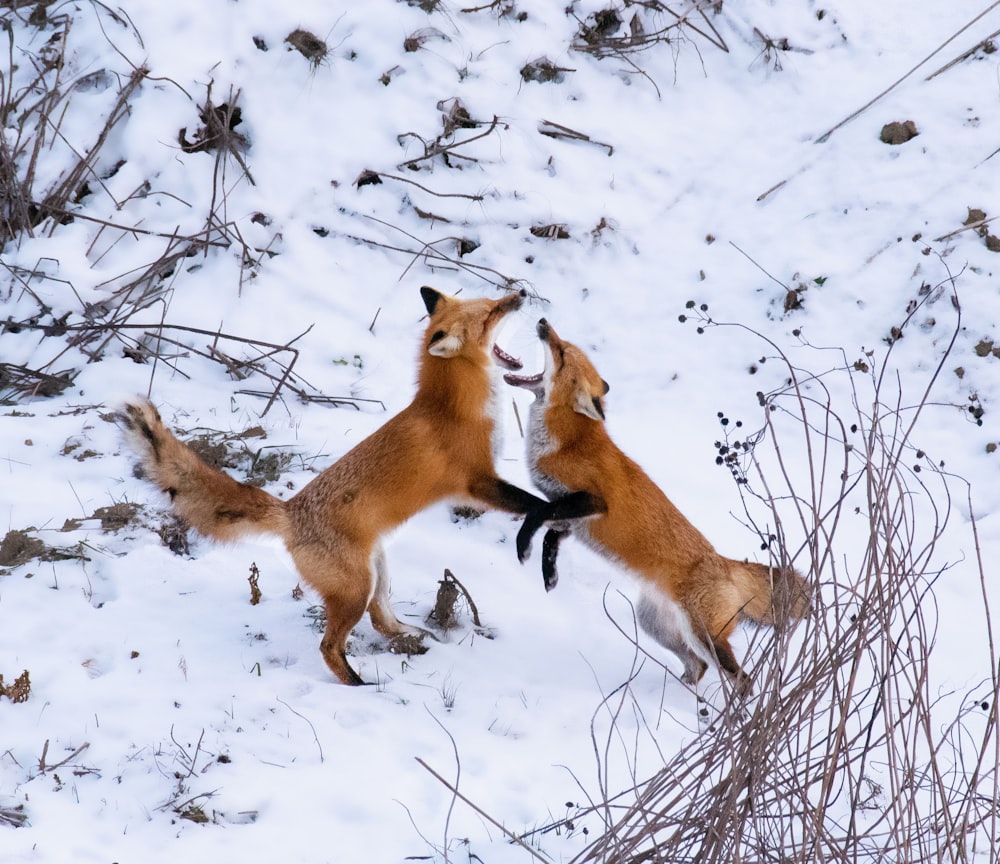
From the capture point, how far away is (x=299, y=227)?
879cm

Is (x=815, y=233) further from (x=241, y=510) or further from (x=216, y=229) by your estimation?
(x=241, y=510)

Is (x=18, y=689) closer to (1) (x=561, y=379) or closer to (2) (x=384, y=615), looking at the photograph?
(2) (x=384, y=615)

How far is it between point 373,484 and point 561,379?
1.33 m

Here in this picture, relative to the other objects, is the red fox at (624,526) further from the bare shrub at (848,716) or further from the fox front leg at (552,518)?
the bare shrub at (848,716)

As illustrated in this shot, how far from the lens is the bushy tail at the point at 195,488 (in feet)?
15.7

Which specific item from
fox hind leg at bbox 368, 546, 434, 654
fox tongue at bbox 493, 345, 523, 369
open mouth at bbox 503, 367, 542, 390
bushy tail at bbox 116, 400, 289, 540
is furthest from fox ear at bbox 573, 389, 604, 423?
bushy tail at bbox 116, 400, 289, 540

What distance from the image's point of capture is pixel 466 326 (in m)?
5.87

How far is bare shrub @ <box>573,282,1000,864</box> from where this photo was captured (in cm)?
269

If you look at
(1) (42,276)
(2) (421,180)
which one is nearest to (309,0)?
(2) (421,180)

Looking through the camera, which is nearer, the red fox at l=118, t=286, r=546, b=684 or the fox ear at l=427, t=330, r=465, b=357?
the red fox at l=118, t=286, r=546, b=684

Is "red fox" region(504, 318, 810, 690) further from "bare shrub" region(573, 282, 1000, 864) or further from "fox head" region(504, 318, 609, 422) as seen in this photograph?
"bare shrub" region(573, 282, 1000, 864)

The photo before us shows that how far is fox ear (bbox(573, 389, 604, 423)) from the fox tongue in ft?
1.37

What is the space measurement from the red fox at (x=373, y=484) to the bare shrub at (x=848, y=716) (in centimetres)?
147

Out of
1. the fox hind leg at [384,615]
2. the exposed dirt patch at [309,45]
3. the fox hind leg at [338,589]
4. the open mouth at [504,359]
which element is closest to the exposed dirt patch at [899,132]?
the open mouth at [504,359]
